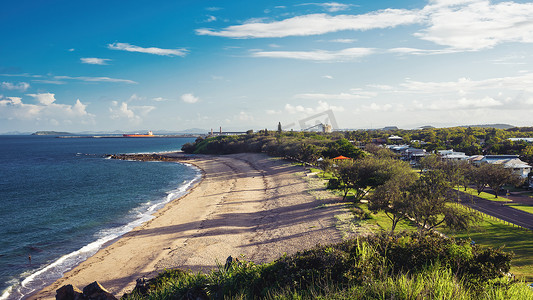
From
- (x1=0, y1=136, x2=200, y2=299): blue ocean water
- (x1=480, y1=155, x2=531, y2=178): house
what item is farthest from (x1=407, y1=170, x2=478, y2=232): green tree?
(x1=480, y1=155, x2=531, y2=178): house

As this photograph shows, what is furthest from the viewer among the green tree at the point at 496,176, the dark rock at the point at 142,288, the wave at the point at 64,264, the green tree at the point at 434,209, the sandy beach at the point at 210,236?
the green tree at the point at 496,176

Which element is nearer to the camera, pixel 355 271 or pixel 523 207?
pixel 355 271

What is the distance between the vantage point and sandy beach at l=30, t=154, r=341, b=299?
613 inches

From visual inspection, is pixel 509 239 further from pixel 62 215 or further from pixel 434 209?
pixel 62 215

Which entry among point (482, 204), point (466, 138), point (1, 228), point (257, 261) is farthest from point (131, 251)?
point (466, 138)

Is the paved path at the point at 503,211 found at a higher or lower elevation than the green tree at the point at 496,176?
lower

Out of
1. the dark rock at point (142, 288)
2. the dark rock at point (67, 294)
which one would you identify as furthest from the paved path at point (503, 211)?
the dark rock at point (67, 294)

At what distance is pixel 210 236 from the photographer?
20.2 metres

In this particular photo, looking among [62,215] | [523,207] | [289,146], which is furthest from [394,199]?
[289,146]

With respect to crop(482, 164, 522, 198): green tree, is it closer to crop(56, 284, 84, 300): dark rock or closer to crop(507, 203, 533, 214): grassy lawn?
crop(507, 203, 533, 214): grassy lawn

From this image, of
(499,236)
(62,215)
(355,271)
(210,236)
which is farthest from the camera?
(62,215)

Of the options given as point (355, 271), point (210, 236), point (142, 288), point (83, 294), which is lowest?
point (210, 236)

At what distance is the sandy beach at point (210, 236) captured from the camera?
613 inches

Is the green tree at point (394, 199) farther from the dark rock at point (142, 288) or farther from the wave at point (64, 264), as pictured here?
the wave at point (64, 264)
